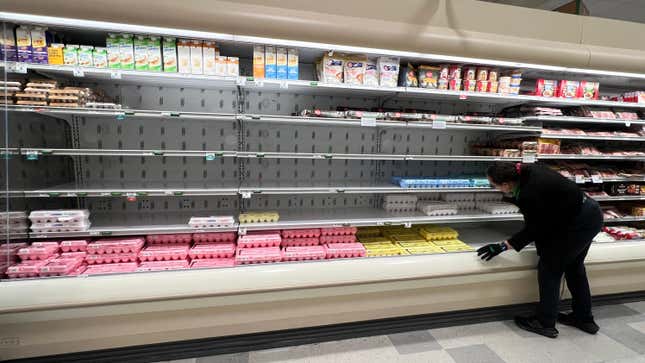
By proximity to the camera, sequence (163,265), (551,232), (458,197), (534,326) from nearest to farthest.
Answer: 1. (163,265)
2. (551,232)
3. (534,326)
4. (458,197)

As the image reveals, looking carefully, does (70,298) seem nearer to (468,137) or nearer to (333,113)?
(333,113)

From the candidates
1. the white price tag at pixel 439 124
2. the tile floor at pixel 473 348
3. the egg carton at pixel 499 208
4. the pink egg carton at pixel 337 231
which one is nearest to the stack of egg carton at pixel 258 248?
the pink egg carton at pixel 337 231

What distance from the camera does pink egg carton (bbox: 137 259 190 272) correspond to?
2.16m

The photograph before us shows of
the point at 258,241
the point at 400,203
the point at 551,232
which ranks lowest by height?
the point at 258,241

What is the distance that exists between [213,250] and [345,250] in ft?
3.48

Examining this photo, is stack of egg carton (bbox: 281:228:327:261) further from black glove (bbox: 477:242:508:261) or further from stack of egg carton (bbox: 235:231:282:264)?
black glove (bbox: 477:242:508:261)

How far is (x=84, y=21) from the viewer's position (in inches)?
74.4

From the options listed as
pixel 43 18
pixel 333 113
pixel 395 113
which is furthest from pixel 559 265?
pixel 43 18

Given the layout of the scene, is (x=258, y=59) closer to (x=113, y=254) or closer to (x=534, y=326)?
(x=113, y=254)

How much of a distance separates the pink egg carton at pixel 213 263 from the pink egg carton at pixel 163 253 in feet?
0.41

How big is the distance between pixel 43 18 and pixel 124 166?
3.99 feet

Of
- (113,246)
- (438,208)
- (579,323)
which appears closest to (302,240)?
(438,208)

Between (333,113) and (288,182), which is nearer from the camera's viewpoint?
(333,113)

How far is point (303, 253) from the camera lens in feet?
7.88
